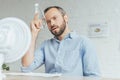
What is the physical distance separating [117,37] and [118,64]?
0.99 ft

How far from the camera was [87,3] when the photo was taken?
3.09 m

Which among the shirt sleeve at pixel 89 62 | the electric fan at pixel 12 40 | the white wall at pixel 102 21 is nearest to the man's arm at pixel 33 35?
the shirt sleeve at pixel 89 62

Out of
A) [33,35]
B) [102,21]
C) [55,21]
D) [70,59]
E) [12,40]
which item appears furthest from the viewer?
[102,21]

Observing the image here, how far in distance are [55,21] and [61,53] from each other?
30 cm

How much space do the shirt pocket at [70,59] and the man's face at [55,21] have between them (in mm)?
238

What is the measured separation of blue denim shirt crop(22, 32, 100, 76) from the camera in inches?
76.5

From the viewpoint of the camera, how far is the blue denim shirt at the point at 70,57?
1942 mm

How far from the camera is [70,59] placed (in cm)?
202

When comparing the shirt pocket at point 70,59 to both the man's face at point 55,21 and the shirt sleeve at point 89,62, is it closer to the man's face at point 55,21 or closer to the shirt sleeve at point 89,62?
the shirt sleeve at point 89,62

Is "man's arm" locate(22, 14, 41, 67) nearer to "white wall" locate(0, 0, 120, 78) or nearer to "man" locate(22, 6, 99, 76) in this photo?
"man" locate(22, 6, 99, 76)

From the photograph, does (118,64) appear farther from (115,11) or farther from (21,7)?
(21,7)

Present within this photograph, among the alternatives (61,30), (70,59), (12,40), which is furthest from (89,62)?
(12,40)

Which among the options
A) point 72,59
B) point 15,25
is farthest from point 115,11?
point 15,25

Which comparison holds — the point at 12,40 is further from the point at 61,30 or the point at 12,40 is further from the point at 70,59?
the point at 61,30
